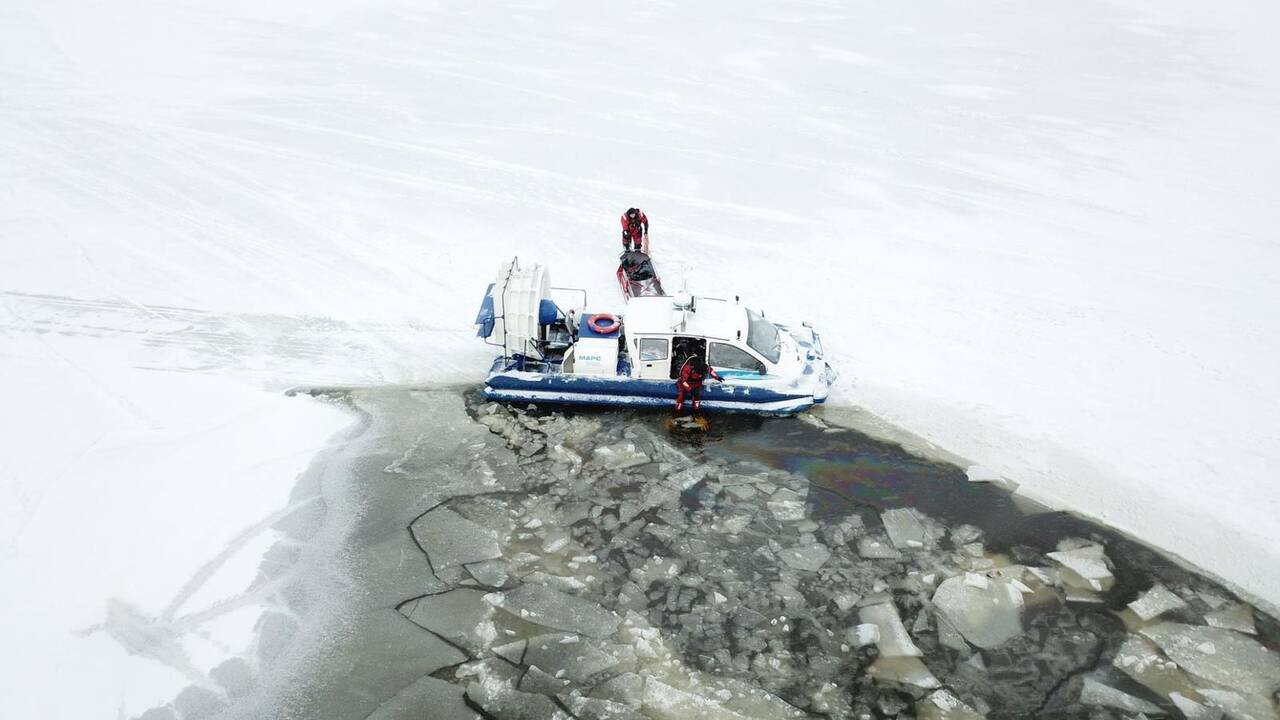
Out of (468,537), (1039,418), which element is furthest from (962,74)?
(468,537)

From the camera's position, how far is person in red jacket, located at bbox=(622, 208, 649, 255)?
14.8m

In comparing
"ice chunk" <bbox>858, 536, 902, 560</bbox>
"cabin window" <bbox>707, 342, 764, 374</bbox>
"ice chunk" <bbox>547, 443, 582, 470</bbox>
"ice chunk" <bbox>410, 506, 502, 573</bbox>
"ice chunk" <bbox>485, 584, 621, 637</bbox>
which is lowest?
"ice chunk" <bbox>485, 584, 621, 637</bbox>

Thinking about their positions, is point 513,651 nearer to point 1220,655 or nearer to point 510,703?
point 510,703

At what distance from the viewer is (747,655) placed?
7.95 m

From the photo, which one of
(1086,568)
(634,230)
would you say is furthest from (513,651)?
(634,230)

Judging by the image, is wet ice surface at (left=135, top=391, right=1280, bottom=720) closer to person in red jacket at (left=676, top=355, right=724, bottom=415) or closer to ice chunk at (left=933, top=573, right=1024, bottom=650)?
ice chunk at (left=933, top=573, right=1024, bottom=650)

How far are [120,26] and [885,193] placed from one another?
25002 mm

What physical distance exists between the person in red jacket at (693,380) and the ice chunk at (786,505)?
171 cm

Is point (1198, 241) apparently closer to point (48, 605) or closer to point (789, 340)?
point (789, 340)

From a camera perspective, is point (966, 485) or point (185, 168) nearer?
point (966, 485)

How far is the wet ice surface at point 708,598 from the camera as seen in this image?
24.9ft

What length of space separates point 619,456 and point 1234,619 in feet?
22.0

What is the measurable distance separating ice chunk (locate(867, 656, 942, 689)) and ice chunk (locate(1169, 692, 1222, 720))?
2.09 m

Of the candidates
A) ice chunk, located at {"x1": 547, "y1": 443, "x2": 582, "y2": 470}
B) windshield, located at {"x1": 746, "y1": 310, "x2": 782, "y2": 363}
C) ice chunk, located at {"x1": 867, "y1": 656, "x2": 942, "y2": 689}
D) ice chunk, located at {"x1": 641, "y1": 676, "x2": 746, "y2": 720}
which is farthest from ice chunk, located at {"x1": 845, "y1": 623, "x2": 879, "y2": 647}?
windshield, located at {"x1": 746, "y1": 310, "x2": 782, "y2": 363}
